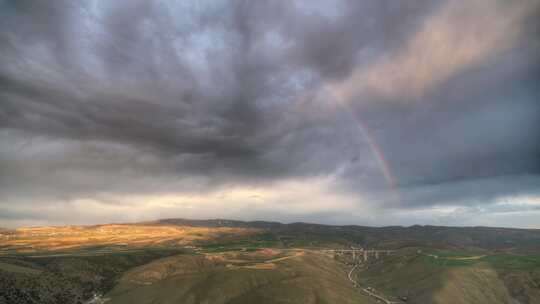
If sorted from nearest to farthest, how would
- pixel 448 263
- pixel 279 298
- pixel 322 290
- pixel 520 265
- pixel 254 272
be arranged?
1. pixel 279 298
2. pixel 322 290
3. pixel 254 272
4. pixel 520 265
5. pixel 448 263

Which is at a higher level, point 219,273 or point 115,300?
point 219,273

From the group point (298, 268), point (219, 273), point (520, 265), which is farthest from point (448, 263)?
point (219, 273)

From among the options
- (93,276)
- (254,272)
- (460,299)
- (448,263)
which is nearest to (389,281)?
(448,263)

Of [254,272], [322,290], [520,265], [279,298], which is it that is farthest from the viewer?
[520,265]

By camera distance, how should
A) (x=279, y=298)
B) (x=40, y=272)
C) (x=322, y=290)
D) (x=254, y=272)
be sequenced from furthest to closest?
(x=254, y=272), (x=40, y=272), (x=322, y=290), (x=279, y=298)

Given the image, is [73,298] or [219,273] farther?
[219,273]

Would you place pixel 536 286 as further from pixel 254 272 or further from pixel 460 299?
pixel 254 272

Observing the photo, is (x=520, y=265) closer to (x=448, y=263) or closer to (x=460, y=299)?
(x=448, y=263)

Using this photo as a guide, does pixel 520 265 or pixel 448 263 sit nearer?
pixel 520 265

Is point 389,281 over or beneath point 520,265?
beneath
